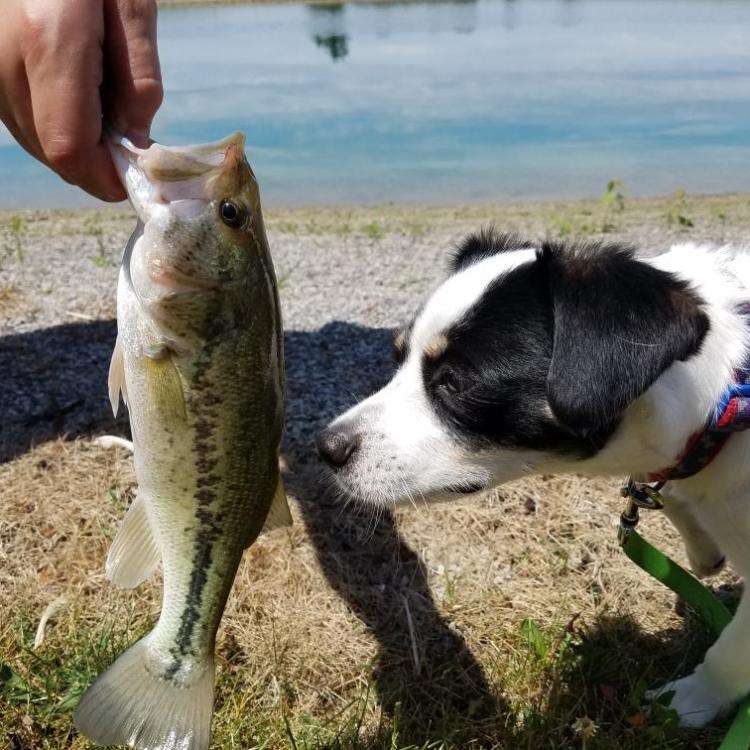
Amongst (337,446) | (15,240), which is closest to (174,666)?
(337,446)

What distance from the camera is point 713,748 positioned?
105 inches

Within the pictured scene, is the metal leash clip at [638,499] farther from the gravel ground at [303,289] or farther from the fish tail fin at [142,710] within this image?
the gravel ground at [303,289]

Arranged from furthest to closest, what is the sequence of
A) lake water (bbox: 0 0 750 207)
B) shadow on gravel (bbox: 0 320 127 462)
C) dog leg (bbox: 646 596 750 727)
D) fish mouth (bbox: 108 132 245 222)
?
1. lake water (bbox: 0 0 750 207)
2. shadow on gravel (bbox: 0 320 127 462)
3. dog leg (bbox: 646 596 750 727)
4. fish mouth (bbox: 108 132 245 222)

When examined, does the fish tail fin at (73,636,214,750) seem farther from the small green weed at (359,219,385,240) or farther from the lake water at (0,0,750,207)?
the lake water at (0,0,750,207)

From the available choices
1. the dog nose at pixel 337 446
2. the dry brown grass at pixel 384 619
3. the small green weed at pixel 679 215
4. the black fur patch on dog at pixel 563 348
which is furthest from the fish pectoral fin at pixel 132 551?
the small green weed at pixel 679 215

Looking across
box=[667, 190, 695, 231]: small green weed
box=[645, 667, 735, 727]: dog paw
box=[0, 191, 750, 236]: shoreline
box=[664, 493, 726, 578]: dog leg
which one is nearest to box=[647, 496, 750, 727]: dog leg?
box=[645, 667, 735, 727]: dog paw

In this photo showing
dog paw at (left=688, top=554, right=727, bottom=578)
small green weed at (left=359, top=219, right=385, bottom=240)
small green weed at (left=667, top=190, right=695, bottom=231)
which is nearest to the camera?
dog paw at (left=688, top=554, right=727, bottom=578)

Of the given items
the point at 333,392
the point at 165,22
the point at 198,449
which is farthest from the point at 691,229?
the point at 165,22

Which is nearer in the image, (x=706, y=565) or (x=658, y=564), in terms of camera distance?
(x=658, y=564)

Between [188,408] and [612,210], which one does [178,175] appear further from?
[612,210]

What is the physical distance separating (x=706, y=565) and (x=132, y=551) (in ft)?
7.62

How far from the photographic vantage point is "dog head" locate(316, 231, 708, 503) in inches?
84.4

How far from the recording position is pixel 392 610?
3.12 m

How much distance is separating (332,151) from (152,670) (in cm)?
1469
